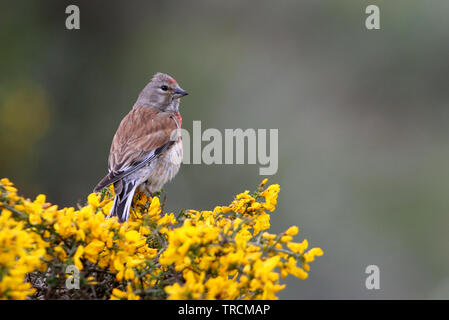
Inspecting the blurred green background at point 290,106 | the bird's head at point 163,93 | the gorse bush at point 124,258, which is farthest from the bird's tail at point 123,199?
the blurred green background at point 290,106

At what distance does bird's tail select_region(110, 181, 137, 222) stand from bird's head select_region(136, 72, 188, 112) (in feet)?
4.15

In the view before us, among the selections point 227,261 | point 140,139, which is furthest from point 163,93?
point 227,261

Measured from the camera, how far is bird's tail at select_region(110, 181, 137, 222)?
3.44 m

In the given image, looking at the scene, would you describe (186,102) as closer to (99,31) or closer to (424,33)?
(99,31)

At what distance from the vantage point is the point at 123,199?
3.79m

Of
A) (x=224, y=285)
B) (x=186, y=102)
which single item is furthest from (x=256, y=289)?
(x=186, y=102)

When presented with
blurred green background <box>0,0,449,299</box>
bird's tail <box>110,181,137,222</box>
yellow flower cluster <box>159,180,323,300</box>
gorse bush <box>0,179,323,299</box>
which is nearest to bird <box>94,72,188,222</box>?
bird's tail <box>110,181,137,222</box>

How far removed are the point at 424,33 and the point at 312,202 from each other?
3538 millimetres

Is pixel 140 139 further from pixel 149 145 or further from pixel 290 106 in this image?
pixel 290 106

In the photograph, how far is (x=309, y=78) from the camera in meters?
9.32

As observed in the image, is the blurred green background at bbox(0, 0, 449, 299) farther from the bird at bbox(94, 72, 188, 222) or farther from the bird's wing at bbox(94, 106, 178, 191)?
the bird's wing at bbox(94, 106, 178, 191)

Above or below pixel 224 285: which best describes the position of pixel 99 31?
above

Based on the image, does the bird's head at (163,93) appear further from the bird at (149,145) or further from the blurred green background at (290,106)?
the blurred green background at (290,106)

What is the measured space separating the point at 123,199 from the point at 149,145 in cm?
88
